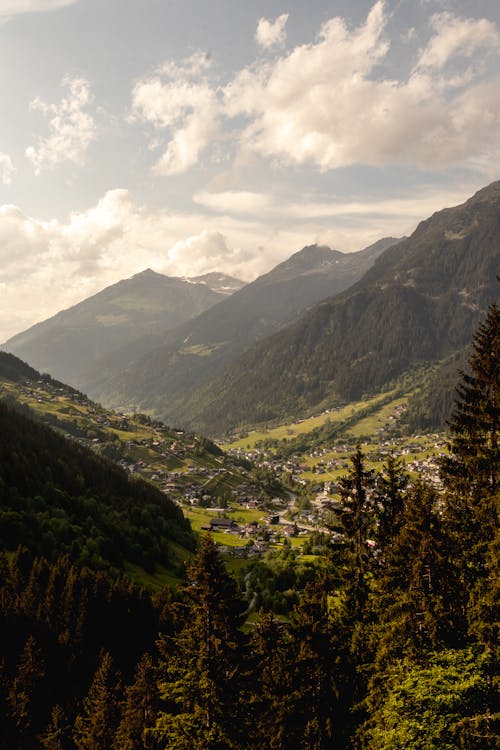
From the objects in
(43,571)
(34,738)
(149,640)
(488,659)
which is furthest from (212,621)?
(43,571)

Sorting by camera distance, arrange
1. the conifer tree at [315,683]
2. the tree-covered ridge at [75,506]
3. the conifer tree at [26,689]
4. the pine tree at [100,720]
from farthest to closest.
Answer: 1. the tree-covered ridge at [75,506]
2. the conifer tree at [26,689]
3. the pine tree at [100,720]
4. the conifer tree at [315,683]

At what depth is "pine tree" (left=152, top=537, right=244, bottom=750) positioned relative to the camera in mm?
24297

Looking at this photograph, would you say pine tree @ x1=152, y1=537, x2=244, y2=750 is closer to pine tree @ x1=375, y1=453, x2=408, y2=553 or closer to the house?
pine tree @ x1=375, y1=453, x2=408, y2=553

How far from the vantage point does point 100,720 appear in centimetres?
3903

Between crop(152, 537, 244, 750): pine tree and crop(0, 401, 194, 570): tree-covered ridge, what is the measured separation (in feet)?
229

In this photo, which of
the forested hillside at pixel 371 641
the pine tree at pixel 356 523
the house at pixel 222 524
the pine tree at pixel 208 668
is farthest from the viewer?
the house at pixel 222 524

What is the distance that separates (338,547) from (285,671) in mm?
8340

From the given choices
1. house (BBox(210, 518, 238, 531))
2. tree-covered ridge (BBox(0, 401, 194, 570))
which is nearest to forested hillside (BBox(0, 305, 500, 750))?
tree-covered ridge (BBox(0, 401, 194, 570))

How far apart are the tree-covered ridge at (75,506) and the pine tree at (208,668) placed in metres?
69.8

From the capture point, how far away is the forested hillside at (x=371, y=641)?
20703 mm

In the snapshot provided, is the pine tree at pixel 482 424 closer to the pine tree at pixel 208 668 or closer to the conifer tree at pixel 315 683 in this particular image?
the conifer tree at pixel 315 683

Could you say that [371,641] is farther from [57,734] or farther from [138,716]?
[57,734]

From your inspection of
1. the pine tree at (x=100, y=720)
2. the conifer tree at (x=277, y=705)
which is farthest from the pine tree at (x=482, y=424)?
the pine tree at (x=100, y=720)

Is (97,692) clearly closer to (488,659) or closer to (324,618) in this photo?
(324,618)
